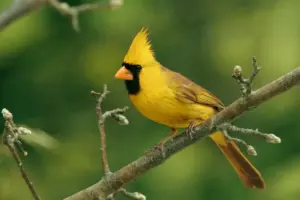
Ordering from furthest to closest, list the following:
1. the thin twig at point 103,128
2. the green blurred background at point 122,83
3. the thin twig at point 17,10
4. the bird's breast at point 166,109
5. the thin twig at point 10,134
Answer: the green blurred background at point 122,83 → the bird's breast at point 166,109 → the thin twig at point 103,128 → the thin twig at point 10,134 → the thin twig at point 17,10

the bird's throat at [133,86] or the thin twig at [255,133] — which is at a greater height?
the bird's throat at [133,86]

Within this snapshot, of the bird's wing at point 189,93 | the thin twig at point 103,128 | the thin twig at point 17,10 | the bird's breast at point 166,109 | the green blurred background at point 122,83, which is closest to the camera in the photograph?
the thin twig at point 17,10

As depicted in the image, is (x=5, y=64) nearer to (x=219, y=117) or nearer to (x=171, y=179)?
(x=171, y=179)

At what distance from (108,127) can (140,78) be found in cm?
226

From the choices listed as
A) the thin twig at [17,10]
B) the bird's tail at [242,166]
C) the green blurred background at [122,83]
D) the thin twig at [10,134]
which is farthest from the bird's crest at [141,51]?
the green blurred background at [122,83]

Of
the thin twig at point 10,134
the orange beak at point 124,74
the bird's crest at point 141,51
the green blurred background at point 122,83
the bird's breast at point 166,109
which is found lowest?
the thin twig at point 10,134

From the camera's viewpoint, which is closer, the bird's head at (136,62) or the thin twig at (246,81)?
the thin twig at (246,81)

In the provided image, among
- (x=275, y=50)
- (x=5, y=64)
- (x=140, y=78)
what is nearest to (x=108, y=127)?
(x=5, y=64)

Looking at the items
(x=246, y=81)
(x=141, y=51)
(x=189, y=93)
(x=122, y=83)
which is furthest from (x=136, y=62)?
(x=122, y=83)

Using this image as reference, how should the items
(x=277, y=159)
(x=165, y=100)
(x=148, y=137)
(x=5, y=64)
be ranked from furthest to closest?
(x=5, y=64) < (x=148, y=137) < (x=277, y=159) < (x=165, y=100)

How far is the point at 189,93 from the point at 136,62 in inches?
6.4

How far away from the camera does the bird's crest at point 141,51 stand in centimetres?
209

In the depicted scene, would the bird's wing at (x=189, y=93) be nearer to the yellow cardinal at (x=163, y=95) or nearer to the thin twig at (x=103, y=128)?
the yellow cardinal at (x=163, y=95)

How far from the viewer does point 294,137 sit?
3867mm
